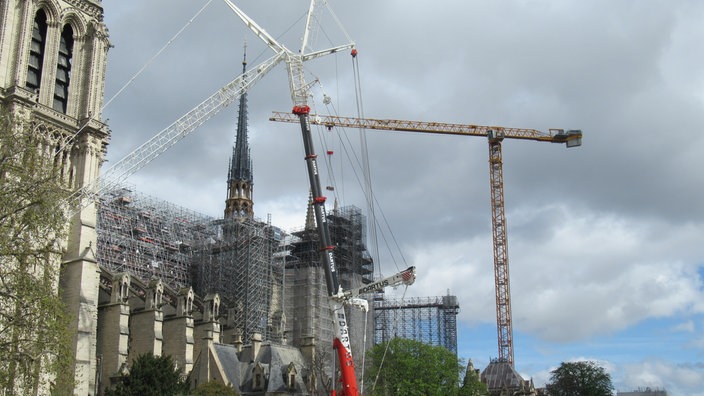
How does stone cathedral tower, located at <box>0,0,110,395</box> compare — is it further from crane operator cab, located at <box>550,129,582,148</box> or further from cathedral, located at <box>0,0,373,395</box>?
crane operator cab, located at <box>550,129,582,148</box>

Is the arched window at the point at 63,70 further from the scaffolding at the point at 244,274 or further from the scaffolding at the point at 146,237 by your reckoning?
the scaffolding at the point at 244,274

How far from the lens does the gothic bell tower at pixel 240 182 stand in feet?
402

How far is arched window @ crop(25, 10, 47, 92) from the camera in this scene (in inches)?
2403

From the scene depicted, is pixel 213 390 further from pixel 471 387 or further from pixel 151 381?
pixel 471 387

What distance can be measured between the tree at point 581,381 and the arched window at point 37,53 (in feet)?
251

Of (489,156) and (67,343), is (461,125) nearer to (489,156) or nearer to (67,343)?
(489,156)

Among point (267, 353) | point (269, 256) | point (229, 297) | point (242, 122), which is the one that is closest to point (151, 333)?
point (267, 353)

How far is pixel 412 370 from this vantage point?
2889 inches

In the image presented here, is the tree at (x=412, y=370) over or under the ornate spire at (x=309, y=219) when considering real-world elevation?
under

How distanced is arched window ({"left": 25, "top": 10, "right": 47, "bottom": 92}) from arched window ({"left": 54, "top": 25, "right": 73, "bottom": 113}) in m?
1.64

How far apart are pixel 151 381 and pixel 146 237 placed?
37.8 meters

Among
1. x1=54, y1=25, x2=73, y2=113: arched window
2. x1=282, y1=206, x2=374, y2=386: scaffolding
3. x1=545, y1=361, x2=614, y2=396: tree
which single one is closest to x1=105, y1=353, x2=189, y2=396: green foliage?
x1=54, y1=25, x2=73, y2=113: arched window

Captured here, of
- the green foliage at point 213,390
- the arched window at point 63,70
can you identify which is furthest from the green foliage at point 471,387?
the arched window at point 63,70

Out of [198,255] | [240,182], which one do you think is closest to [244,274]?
[198,255]
